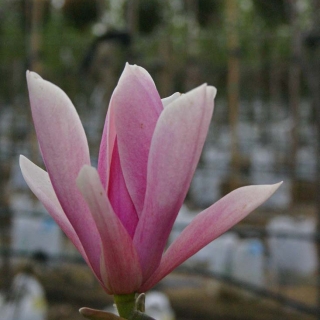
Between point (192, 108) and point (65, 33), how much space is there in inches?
260

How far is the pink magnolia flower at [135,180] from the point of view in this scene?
180mm

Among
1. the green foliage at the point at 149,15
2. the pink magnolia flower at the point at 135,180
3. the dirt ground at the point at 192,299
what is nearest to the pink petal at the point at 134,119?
the pink magnolia flower at the point at 135,180

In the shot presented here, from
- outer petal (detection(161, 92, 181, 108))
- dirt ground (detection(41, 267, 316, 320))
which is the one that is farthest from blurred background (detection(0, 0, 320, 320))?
outer petal (detection(161, 92, 181, 108))

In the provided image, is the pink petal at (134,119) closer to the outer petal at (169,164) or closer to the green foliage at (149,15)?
the outer petal at (169,164)

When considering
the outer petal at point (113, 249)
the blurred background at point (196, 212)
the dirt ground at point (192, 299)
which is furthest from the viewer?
the dirt ground at point (192, 299)

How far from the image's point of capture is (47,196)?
0.20 m

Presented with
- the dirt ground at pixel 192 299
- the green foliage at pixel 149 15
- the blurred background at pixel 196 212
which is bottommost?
the dirt ground at pixel 192 299

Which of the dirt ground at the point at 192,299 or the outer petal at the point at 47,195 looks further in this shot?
the dirt ground at the point at 192,299

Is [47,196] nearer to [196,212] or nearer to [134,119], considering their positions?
[134,119]

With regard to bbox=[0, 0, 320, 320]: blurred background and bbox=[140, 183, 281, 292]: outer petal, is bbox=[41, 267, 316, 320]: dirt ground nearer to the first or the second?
bbox=[0, 0, 320, 320]: blurred background

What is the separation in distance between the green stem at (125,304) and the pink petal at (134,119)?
0.03 m

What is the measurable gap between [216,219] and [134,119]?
40 mm

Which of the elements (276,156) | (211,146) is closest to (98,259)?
(276,156)

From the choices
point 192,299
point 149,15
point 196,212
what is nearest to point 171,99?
point 192,299
